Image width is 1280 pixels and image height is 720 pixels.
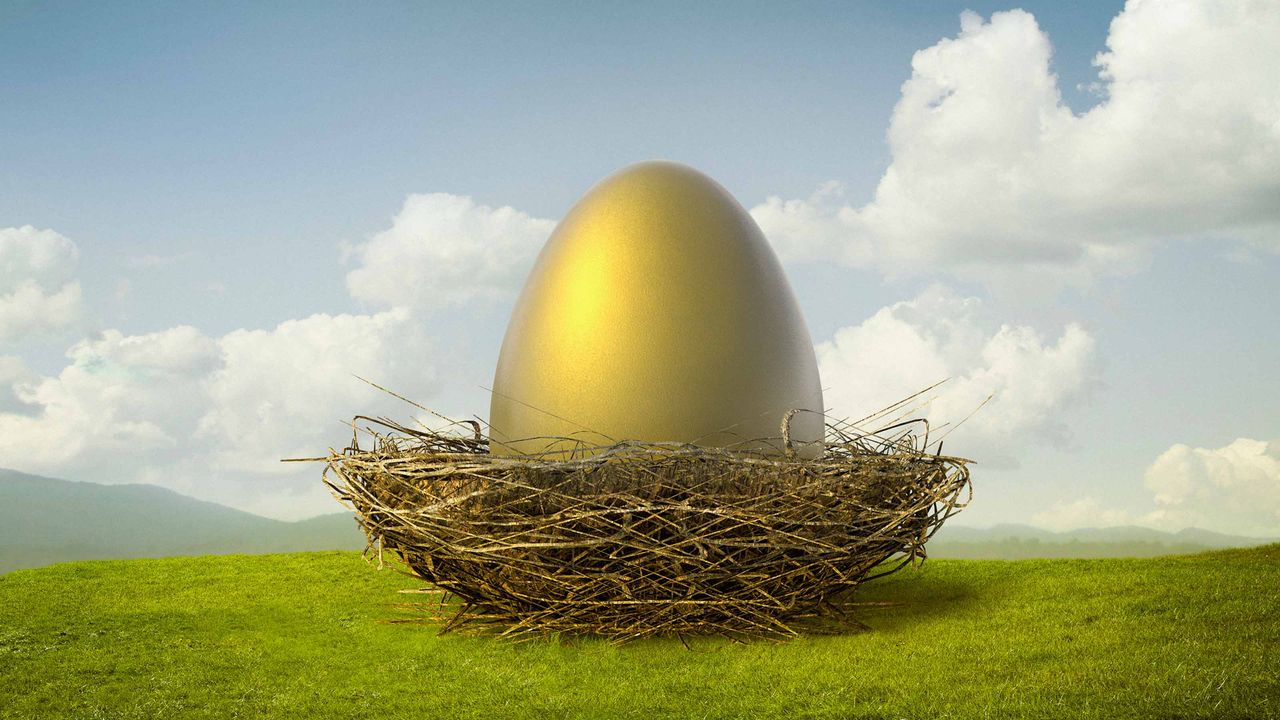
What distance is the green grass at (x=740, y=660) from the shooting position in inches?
126

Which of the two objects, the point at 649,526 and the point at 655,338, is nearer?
the point at 649,526

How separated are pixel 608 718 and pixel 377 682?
1186 millimetres

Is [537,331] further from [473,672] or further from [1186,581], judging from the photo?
[1186,581]

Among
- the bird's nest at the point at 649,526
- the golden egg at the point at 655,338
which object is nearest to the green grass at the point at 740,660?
the bird's nest at the point at 649,526

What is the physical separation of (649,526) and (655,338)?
0.93 m

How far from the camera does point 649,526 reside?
373 centimetres

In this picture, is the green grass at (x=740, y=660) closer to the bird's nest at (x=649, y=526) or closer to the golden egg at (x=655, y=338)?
the bird's nest at (x=649, y=526)

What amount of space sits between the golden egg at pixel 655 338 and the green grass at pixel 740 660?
0.98m

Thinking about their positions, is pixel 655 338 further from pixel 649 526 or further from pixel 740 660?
pixel 740 660

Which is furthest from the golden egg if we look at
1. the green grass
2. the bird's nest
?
the green grass

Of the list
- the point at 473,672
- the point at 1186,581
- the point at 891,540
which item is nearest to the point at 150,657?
the point at 473,672

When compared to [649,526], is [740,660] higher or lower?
lower

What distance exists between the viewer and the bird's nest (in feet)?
12.1

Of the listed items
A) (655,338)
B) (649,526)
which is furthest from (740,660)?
(655,338)
